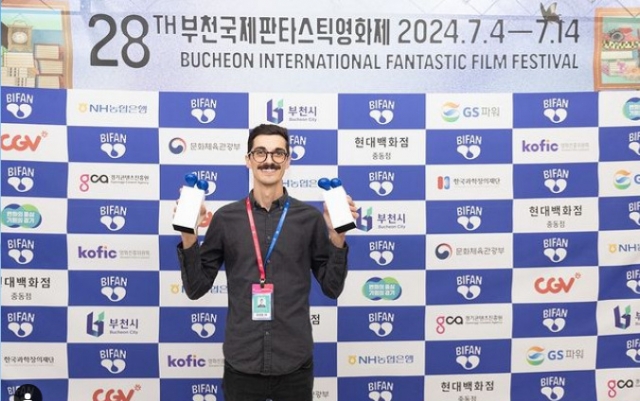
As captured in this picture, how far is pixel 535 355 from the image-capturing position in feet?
9.77

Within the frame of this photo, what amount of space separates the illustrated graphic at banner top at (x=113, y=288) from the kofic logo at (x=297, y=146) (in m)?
0.93

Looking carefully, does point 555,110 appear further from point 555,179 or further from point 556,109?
point 555,179

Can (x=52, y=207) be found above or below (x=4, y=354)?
above

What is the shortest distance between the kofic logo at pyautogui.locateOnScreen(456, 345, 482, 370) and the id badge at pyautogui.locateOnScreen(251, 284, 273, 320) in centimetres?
141

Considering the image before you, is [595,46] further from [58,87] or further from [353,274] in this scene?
[58,87]

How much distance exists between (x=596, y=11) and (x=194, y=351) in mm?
2703

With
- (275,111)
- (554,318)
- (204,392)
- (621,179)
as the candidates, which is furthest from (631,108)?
(204,392)

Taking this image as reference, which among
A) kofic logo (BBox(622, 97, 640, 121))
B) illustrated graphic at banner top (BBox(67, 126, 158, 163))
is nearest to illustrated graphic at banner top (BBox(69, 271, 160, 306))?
illustrated graphic at banner top (BBox(67, 126, 158, 163))

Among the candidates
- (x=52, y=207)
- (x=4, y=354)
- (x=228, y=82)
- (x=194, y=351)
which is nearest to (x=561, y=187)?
(x=228, y=82)

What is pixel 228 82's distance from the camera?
2.84 metres

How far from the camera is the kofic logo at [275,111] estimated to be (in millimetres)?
2840

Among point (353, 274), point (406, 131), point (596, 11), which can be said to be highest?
point (596, 11)

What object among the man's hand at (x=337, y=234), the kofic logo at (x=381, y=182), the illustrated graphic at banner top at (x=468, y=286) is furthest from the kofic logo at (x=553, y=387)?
the man's hand at (x=337, y=234)

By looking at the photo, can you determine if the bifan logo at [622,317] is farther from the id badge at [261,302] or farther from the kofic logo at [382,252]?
the id badge at [261,302]
